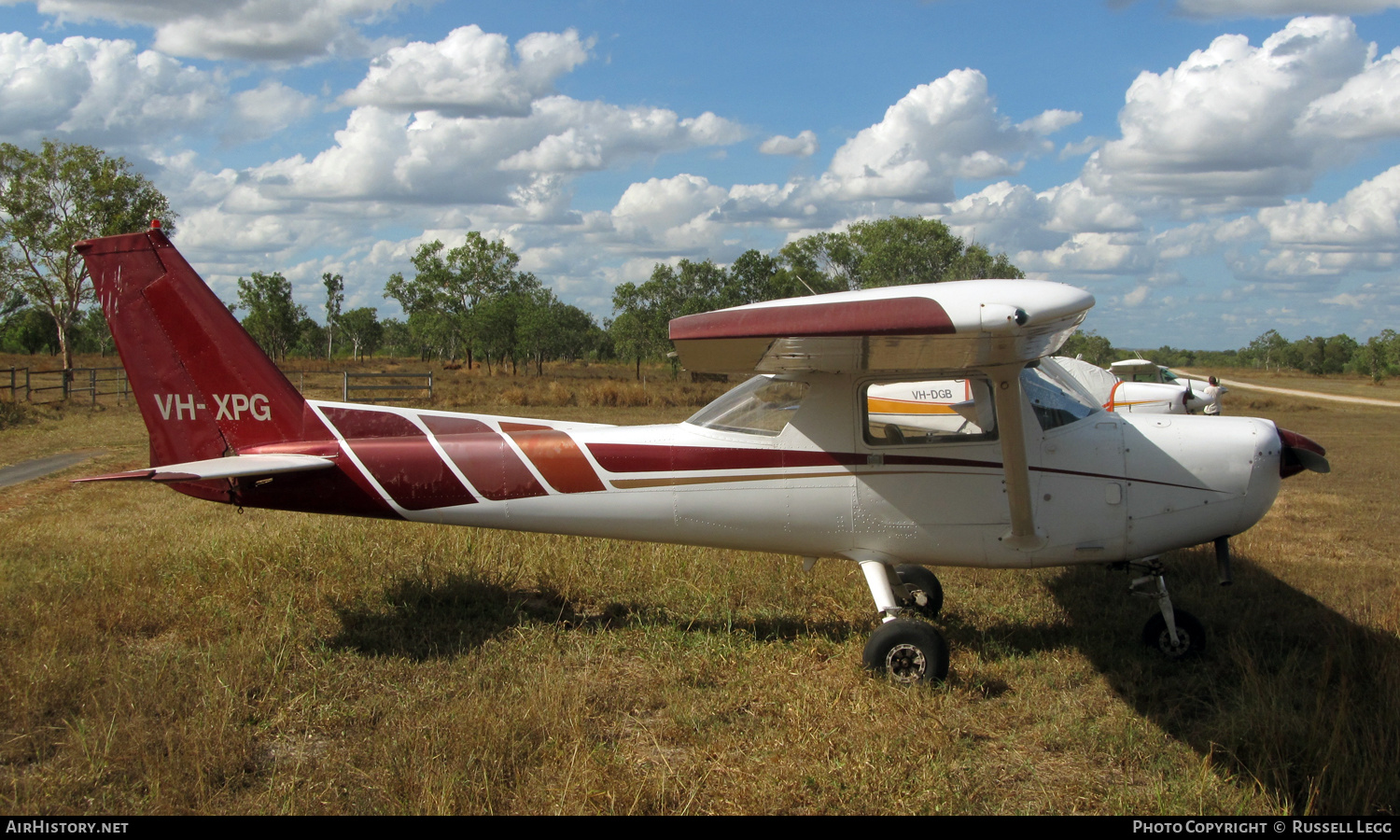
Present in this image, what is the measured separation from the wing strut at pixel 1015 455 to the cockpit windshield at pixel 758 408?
1.27 m

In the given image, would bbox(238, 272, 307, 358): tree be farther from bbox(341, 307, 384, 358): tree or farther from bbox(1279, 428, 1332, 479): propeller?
bbox(1279, 428, 1332, 479): propeller

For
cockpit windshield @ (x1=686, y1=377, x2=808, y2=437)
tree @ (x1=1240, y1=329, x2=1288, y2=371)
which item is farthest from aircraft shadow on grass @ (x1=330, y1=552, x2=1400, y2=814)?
tree @ (x1=1240, y1=329, x2=1288, y2=371)

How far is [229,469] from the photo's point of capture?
210 inches

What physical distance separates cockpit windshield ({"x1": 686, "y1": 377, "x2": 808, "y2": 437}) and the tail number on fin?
3.08m

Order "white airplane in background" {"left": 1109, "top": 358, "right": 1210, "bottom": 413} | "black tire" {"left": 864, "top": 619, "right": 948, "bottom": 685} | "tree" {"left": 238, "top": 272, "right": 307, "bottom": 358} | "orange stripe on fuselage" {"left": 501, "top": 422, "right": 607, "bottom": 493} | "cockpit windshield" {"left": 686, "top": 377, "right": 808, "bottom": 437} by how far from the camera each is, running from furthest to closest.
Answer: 1. "tree" {"left": 238, "top": 272, "right": 307, "bottom": 358}
2. "white airplane in background" {"left": 1109, "top": 358, "right": 1210, "bottom": 413}
3. "orange stripe on fuselage" {"left": 501, "top": 422, "right": 607, "bottom": 493}
4. "cockpit windshield" {"left": 686, "top": 377, "right": 808, "bottom": 437}
5. "black tire" {"left": 864, "top": 619, "right": 948, "bottom": 685}

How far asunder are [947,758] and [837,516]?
174cm

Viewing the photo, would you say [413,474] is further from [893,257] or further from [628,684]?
[893,257]

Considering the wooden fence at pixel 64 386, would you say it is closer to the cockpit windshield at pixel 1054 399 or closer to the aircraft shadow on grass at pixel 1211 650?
the aircraft shadow on grass at pixel 1211 650

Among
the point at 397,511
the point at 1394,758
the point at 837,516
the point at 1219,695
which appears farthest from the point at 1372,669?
the point at 397,511

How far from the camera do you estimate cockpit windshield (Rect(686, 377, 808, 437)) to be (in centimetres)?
566

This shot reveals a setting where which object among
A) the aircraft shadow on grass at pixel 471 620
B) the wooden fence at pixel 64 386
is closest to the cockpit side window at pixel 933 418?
the aircraft shadow on grass at pixel 471 620

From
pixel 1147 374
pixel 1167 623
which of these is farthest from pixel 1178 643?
pixel 1147 374

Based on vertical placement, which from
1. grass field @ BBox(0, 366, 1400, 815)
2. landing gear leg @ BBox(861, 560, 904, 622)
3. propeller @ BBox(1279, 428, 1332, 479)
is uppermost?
propeller @ BBox(1279, 428, 1332, 479)

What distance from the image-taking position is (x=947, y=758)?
4180mm
